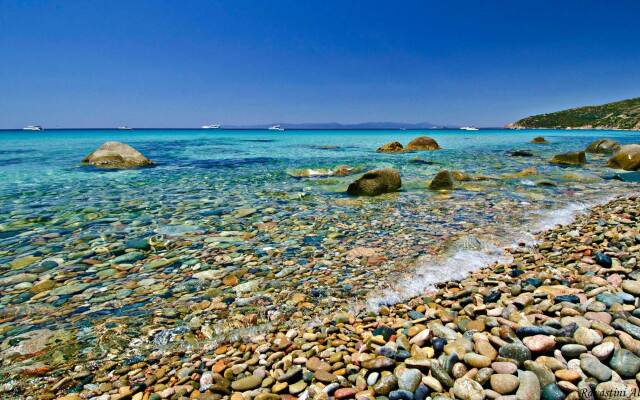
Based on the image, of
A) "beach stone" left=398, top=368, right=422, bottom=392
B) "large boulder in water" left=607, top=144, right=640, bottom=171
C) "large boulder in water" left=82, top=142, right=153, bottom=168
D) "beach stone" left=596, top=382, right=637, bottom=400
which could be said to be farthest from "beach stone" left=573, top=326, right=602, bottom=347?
"large boulder in water" left=82, top=142, right=153, bottom=168

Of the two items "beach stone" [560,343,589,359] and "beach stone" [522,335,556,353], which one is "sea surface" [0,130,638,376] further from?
"beach stone" [560,343,589,359]

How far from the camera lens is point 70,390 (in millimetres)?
2867

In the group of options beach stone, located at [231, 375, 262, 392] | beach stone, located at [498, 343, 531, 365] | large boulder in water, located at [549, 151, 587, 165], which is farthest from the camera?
large boulder in water, located at [549, 151, 587, 165]

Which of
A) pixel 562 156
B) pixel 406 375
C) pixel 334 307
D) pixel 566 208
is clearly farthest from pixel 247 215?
pixel 562 156

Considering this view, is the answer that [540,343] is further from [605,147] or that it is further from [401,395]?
[605,147]

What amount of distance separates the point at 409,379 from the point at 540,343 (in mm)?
1150

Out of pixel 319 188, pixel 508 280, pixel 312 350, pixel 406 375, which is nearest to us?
pixel 406 375

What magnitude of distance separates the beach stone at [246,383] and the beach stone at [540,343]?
230cm

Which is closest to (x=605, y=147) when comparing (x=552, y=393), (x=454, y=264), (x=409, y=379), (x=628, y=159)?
(x=628, y=159)

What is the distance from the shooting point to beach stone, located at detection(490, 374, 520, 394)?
2.32 m

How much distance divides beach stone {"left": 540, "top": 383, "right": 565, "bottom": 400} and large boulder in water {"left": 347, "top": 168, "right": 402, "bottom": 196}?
28.5 feet

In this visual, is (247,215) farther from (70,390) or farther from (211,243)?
(70,390)

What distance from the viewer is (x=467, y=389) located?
2.38 metres

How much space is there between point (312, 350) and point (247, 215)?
18.6 ft
